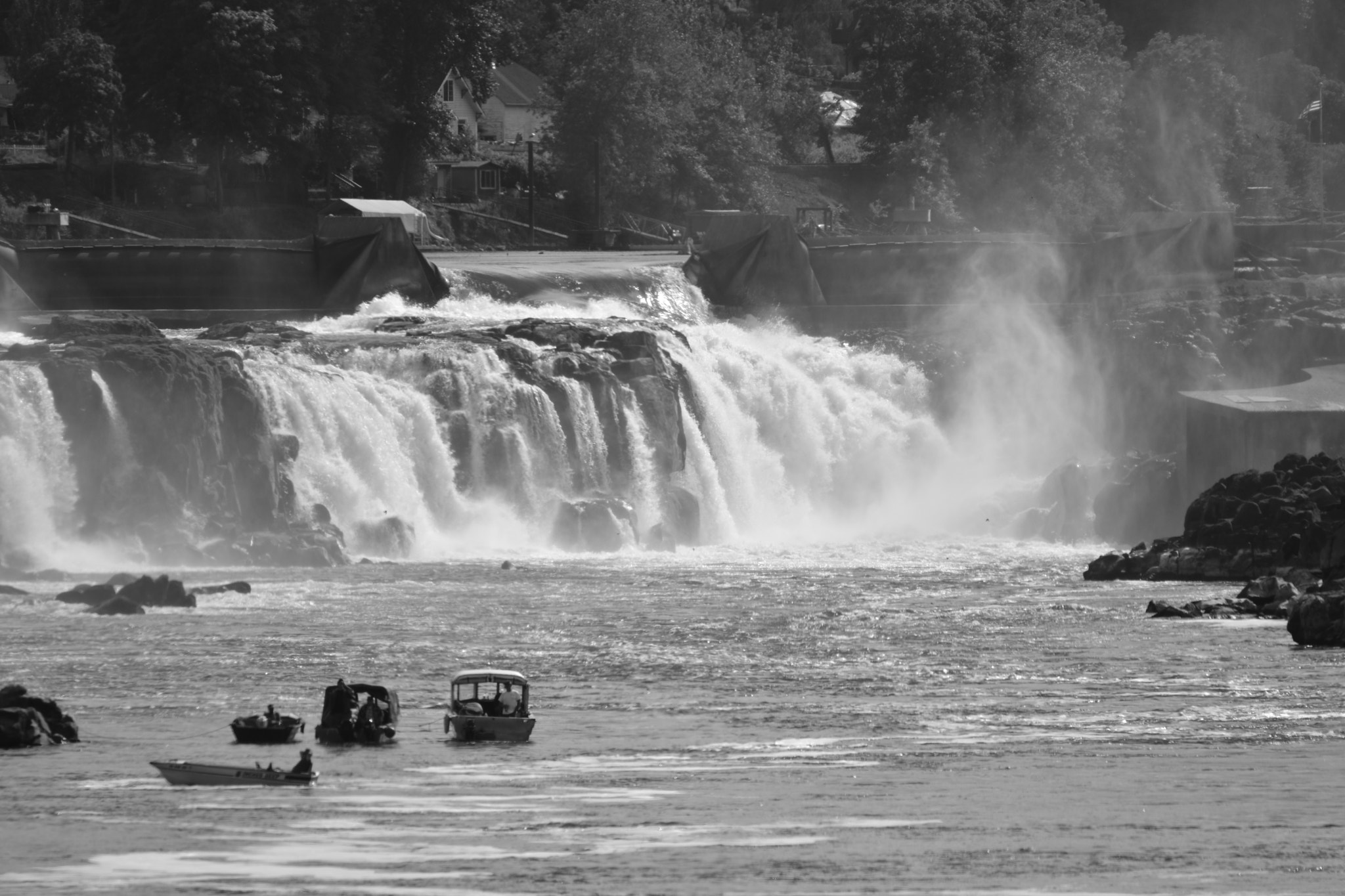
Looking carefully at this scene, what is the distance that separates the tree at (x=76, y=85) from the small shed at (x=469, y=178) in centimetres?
1828

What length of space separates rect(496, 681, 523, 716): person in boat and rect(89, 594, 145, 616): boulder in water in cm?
1016

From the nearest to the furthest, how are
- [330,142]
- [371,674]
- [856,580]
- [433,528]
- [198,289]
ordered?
[371,674]
[856,580]
[433,528]
[198,289]
[330,142]

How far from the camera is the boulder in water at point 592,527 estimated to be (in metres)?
49.7

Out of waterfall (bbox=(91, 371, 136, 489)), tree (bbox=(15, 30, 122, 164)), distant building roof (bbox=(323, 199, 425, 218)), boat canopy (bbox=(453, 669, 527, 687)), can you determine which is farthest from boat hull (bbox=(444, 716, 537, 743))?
tree (bbox=(15, 30, 122, 164))

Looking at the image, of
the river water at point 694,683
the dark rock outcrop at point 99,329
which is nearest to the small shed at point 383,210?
the river water at point 694,683

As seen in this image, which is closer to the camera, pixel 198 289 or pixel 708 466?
pixel 708 466

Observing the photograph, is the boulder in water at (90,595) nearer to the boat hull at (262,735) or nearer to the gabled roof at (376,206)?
the boat hull at (262,735)

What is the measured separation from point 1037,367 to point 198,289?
832 inches

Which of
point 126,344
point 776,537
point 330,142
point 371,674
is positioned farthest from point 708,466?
point 330,142

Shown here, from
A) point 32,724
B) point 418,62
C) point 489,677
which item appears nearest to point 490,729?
point 489,677

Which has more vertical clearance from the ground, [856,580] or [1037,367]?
[1037,367]

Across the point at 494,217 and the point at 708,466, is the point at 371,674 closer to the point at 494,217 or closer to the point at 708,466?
the point at 708,466

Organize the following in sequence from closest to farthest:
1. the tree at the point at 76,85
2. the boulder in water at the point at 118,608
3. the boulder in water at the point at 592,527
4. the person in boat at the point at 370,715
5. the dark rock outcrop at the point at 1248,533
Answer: the person in boat at the point at 370,715, the boulder in water at the point at 118,608, the dark rock outcrop at the point at 1248,533, the boulder in water at the point at 592,527, the tree at the point at 76,85

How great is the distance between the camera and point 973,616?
129ft
